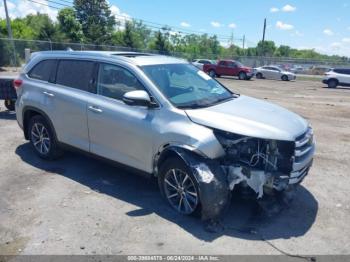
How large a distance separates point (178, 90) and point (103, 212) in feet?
6.04

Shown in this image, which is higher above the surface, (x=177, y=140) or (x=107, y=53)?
(x=107, y=53)

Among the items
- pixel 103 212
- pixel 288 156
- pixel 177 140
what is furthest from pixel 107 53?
pixel 288 156

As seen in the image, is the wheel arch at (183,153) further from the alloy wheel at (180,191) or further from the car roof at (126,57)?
the car roof at (126,57)

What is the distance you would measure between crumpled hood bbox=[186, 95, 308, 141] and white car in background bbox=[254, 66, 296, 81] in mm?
30665

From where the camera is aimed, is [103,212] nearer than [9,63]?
Yes

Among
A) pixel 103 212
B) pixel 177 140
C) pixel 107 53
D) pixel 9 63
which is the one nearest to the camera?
pixel 177 140

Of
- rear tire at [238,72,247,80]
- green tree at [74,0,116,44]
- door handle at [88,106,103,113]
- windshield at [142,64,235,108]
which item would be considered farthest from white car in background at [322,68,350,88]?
green tree at [74,0,116,44]

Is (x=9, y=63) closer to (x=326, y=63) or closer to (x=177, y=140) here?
(x=177, y=140)

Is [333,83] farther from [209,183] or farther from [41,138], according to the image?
[209,183]

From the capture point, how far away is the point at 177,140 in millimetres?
3973

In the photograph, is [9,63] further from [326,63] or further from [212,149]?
[326,63]

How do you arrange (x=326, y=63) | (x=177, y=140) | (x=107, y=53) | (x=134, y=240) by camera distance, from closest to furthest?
(x=134, y=240), (x=177, y=140), (x=107, y=53), (x=326, y=63)

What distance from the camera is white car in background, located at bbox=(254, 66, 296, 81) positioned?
3328cm

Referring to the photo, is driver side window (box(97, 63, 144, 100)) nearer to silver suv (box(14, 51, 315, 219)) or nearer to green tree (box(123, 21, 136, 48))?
silver suv (box(14, 51, 315, 219))
